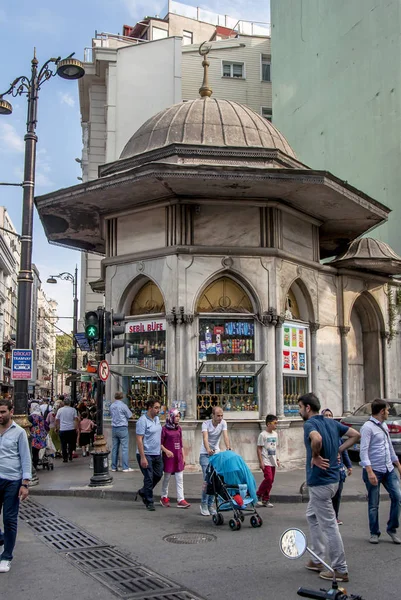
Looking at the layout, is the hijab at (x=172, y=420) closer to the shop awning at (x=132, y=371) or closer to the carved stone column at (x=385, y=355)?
the shop awning at (x=132, y=371)

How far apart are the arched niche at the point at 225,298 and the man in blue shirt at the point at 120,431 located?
2.98 metres

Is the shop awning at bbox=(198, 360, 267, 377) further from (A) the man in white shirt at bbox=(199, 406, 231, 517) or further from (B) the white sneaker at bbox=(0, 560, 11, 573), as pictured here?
(B) the white sneaker at bbox=(0, 560, 11, 573)

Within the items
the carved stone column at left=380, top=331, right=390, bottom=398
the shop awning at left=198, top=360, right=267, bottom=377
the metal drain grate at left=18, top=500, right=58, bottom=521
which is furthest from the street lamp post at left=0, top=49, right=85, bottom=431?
the carved stone column at left=380, top=331, right=390, bottom=398

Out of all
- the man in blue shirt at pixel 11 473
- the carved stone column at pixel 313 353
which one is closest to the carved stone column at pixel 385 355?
the carved stone column at pixel 313 353

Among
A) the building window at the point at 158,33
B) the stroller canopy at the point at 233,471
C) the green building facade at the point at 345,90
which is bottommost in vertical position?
the stroller canopy at the point at 233,471

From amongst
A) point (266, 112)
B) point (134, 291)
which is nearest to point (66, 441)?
point (134, 291)

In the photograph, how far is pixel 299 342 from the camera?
52.5 feet

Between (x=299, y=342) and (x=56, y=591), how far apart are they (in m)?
10.9

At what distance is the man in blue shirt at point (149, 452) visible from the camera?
10258mm

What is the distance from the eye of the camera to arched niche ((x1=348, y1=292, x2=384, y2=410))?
18.8m

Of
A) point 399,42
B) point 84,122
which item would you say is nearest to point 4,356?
point 84,122

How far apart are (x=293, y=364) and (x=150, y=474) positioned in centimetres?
634

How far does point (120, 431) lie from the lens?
14.4m

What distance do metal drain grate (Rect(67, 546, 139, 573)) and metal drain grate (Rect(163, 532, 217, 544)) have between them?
0.88 meters
